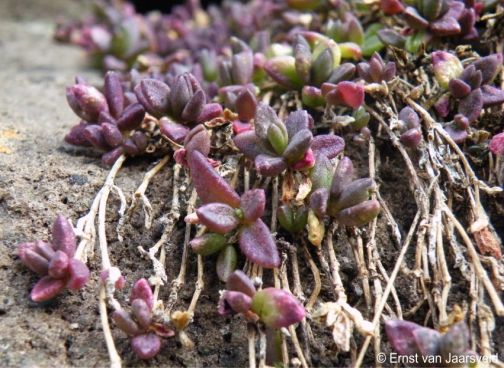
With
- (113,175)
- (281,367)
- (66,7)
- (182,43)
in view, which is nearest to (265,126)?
(113,175)

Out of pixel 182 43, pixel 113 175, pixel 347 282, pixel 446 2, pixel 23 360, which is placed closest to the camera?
pixel 23 360

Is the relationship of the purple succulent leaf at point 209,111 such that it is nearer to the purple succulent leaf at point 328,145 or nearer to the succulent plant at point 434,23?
the purple succulent leaf at point 328,145

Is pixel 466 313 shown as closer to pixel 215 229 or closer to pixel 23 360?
pixel 215 229

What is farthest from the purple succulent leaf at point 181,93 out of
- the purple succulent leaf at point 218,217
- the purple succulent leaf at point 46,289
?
the purple succulent leaf at point 46,289

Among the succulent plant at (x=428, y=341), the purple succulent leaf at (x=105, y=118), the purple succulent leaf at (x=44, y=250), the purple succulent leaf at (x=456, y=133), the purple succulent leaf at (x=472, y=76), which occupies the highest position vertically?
the purple succulent leaf at (x=472, y=76)

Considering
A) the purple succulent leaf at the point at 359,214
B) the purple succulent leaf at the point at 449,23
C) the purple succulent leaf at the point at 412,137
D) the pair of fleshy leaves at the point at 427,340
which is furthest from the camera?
the purple succulent leaf at the point at 449,23

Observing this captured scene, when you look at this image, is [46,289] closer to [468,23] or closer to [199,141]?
[199,141]

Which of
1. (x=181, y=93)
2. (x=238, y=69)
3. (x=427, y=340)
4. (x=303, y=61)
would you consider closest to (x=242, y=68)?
(x=238, y=69)
